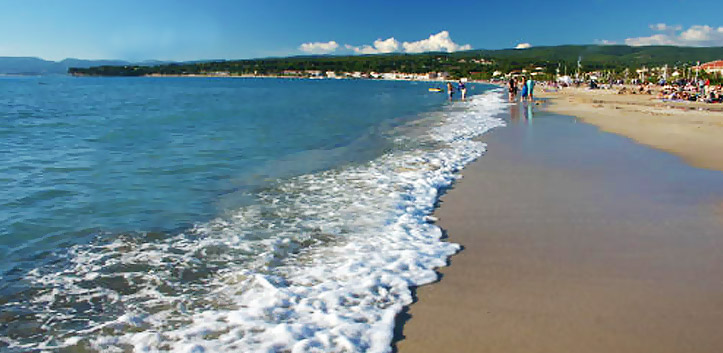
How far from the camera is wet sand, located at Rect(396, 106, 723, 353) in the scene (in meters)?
3.95

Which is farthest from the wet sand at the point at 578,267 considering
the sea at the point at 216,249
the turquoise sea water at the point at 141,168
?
the turquoise sea water at the point at 141,168

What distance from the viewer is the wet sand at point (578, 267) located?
13.0ft

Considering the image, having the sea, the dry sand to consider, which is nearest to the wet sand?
the sea

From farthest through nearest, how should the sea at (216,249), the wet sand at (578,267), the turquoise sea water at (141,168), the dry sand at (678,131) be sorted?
1. the dry sand at (678,131)
2. the turquoise sea water at (141,168)
3. the sea at (216,249)
4. the wet sand at (578,267)

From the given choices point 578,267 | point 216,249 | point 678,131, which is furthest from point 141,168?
point 678,131

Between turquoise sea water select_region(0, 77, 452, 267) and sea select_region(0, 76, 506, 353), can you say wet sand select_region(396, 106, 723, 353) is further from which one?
turquoise sea water select_region(0, 77, 452, 267)

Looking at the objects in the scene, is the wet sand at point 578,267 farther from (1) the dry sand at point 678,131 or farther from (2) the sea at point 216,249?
(1) the dry sand at point 678,131

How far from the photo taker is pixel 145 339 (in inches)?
157

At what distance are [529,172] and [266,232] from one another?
621 cm

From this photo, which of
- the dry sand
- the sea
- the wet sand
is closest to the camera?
the wet sand

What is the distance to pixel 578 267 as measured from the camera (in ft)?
17.4

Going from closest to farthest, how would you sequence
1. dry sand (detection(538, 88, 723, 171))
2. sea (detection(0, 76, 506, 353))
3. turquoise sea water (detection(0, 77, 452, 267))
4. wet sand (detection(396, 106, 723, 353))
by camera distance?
wet sand (detection(396, 106, 723, 353)) < sea (detection(0, 76, 506, 353)) < turquoise sea water (detection(0, 77, 452, 267)) < dry sand (detection(538, 88, 723, 171))

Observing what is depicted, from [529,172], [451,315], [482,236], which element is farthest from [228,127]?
[451,315]

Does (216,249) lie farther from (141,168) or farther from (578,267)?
(141,168)
